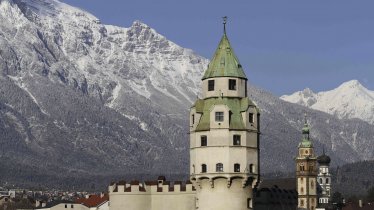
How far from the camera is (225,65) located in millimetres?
95438

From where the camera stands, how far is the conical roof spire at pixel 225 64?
9494 centimetres

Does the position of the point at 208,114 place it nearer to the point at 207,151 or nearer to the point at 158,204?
the point at 207,151

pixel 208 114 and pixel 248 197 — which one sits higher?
pixel 208 114

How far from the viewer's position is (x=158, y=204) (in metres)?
118

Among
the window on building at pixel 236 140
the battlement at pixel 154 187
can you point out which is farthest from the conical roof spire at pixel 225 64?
the battlement at pixel 154 187

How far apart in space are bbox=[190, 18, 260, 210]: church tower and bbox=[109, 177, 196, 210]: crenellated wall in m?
16.2

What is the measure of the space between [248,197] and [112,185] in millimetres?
34663

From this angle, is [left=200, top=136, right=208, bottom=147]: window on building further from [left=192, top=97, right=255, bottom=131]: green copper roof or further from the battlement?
the battlement

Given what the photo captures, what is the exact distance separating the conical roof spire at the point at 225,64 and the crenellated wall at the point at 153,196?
1914 cm

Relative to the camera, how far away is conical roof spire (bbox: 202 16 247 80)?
9494cm

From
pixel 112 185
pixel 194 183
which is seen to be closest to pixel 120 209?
pixel 112 185

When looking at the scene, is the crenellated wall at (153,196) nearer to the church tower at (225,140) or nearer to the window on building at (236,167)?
the church tower at (225,140)

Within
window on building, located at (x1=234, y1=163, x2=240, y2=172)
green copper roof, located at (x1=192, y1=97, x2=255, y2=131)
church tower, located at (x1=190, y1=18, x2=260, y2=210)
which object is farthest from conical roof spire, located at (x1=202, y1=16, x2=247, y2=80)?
window on building, located at (x1=234, y1=163, x2=240, y2=172)

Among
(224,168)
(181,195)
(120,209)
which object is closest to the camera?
(224,168)
